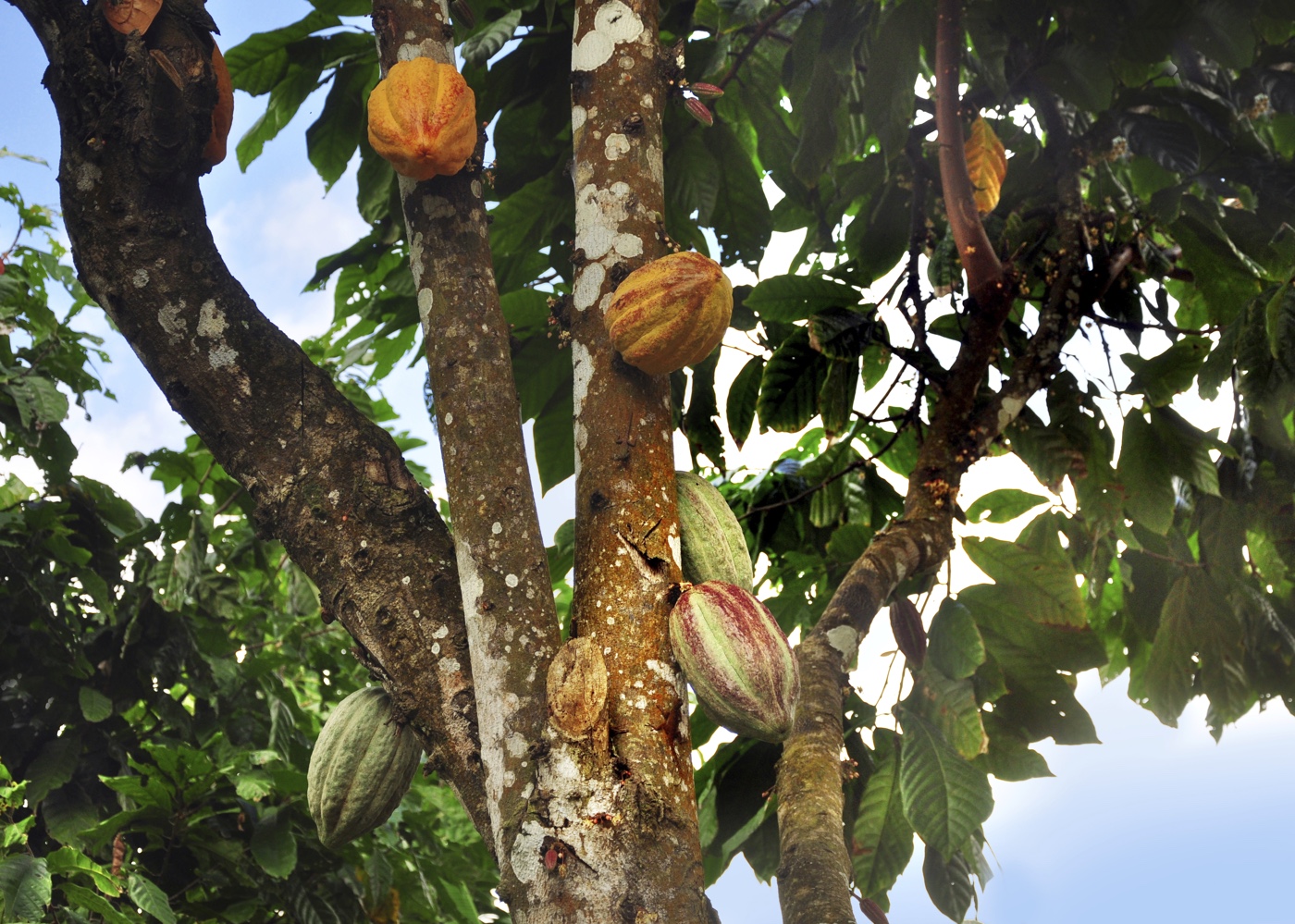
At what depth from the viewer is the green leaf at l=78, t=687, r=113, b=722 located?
3.19 metres

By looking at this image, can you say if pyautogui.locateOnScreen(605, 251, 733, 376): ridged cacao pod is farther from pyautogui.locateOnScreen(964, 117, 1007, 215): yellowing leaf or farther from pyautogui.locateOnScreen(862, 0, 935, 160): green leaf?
pyautogui.locateOnScreen(964, 117, 1007, 215): yellowing leaf

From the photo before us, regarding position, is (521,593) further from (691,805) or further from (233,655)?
(233,655)

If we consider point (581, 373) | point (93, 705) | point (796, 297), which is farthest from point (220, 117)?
point (93, 705)

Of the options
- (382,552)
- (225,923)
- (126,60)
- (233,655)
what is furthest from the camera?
(233,655)

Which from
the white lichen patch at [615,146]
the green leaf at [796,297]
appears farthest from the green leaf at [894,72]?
the white lichen patch at [615,146]

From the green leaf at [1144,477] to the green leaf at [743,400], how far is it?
0.79 metres

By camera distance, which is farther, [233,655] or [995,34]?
[233,655]

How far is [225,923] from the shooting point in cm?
298

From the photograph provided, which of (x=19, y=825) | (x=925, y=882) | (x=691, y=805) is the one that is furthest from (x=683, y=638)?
(x=19, y=825)

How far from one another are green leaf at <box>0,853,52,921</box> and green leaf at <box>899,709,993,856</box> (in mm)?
1922

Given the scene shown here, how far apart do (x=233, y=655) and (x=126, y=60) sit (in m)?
2.59

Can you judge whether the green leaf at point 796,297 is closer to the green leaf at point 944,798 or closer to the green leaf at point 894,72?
the green leaf at point 894,72

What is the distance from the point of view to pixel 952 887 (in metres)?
2.03

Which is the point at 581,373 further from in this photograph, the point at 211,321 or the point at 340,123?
the point at 340,123
